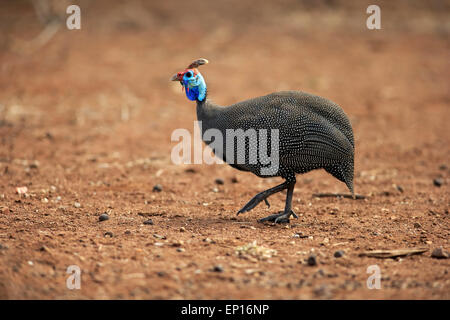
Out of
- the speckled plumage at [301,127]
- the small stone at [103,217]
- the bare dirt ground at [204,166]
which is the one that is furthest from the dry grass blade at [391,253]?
the small stone at [103,217]

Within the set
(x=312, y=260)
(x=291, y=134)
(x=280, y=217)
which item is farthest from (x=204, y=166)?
(x=312, y=260)

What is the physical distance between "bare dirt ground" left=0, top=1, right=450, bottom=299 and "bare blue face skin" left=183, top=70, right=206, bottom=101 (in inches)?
40.6

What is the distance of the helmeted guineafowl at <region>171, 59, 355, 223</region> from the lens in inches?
177

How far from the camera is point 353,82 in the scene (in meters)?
10.4

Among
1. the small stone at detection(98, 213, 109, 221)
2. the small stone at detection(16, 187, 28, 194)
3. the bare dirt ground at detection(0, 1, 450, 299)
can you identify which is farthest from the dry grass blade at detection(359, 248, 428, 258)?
the small stone at detection(16, 187, 28, 194)

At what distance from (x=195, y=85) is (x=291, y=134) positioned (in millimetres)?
937

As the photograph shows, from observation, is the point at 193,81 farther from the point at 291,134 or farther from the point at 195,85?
the point at 291,134

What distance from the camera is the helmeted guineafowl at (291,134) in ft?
14.7

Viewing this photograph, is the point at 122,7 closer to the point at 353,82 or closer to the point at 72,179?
the point at 353,82

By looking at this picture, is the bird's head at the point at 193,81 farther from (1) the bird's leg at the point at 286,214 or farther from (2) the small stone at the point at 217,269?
(2) the small stone at the point at 217,269

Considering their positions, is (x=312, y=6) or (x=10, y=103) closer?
(x=10, y=103)

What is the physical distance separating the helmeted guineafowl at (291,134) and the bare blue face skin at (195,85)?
0.12ft

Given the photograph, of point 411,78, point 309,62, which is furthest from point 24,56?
point 411,78
